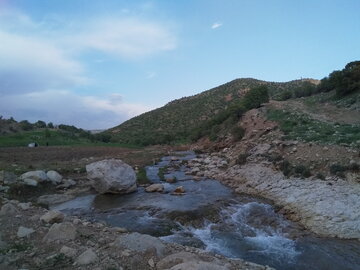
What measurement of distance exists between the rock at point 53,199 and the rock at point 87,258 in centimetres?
1032

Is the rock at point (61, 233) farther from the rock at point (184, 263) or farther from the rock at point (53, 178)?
the rock at point (53, 178)

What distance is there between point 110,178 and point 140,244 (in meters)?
11.8

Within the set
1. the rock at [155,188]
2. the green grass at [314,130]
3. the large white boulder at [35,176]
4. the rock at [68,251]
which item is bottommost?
the rock at [155,188]

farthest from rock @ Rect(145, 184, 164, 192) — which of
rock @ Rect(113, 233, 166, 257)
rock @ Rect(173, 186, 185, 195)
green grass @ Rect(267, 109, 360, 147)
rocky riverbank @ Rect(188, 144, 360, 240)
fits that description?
rock @ Rect(113, 233, 166, 257)

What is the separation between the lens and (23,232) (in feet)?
29.8

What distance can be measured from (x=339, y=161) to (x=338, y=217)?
5498 millimetres

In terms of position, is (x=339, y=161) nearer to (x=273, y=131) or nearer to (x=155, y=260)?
(x=273, y=131)

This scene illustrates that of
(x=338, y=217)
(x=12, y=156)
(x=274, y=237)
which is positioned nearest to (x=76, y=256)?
(x=274, y=237)

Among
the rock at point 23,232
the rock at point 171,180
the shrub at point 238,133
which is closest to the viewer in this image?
the rock at point 23,232

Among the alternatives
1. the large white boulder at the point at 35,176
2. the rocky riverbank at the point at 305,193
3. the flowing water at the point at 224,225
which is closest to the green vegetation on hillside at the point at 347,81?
the rocky riverbank at the point at 305,193

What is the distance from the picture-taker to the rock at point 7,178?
18.7 m

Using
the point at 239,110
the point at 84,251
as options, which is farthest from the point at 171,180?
the point at 239,110

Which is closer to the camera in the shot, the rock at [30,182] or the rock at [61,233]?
the rock at [61,233]

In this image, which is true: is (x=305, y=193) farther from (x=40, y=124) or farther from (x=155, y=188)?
(x=40, y=124)
